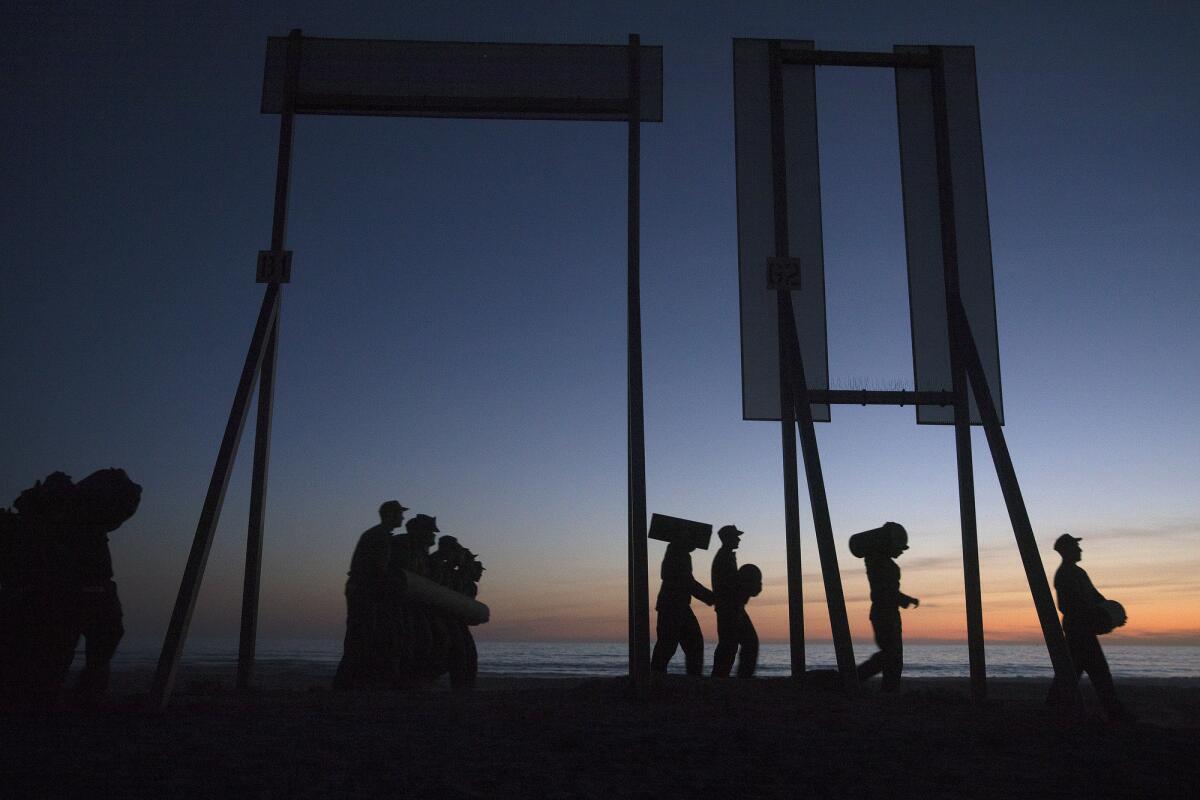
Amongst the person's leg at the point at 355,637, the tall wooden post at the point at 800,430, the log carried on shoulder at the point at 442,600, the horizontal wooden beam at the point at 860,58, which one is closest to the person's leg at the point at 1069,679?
the tall wooden post at the point at 800,430

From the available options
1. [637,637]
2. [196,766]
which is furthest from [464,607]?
[196,766]

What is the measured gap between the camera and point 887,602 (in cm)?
998

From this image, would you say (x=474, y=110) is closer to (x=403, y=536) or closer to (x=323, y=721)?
(x=403, y=536)

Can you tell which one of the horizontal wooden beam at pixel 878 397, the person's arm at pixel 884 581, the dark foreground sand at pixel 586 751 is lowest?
the dark foreground sand at pixel 586 751

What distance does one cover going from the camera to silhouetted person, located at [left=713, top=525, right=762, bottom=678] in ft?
34.7

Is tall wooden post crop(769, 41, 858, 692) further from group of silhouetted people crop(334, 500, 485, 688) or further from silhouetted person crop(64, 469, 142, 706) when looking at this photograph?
silhouetted person crop(64, 469, 142, 706)

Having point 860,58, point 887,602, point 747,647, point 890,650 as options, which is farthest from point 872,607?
point 860,58

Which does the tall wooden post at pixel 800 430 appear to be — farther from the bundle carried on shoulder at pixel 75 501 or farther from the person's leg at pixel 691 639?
the bundle carried on shoulder at pixel 75 501

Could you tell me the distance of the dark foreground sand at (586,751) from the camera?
417cm

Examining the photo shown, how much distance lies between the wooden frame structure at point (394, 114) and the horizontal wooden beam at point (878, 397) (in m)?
2.03

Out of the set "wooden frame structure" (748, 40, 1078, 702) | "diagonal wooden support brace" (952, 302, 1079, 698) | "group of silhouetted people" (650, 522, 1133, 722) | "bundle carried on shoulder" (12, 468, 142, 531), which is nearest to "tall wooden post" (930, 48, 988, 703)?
"wooden frame structure" (748, 40, 1078, 702)

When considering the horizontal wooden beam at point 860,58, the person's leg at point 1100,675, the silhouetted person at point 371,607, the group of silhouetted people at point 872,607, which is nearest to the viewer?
the person's leg at point 1100,675

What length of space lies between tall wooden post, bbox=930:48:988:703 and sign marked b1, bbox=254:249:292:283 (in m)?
6.00

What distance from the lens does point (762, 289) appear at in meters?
9.48
